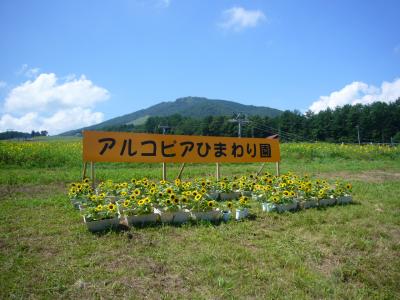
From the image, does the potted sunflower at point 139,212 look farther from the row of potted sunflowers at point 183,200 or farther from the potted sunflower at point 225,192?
the potted sunflower at point 225,192

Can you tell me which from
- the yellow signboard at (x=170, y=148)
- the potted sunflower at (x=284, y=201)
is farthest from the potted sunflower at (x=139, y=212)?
the potted sunflower at (x=284, y=201)

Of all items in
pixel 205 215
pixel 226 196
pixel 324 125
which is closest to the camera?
pixel 205 215

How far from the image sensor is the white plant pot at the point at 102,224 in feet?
15.3

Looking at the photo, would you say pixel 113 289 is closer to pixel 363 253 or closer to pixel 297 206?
pixel 363 253

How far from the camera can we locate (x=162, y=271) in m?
3.41

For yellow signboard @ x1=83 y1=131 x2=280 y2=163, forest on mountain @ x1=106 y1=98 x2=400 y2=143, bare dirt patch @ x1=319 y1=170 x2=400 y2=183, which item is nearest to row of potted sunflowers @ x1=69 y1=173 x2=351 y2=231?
Result: yellow signboard @ x1=83 y1=131 x2=280 y2=163

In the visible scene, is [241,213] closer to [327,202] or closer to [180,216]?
[180,216]

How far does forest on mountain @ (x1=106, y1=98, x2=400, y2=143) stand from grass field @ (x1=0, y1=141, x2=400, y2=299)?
→ 59.7 metres

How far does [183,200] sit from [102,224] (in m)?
1.44

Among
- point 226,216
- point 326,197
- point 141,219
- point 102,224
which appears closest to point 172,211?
point 141,219

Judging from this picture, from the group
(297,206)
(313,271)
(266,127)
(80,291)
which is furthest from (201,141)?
(266,127)

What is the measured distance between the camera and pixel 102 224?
474cm

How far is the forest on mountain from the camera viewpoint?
238 feet

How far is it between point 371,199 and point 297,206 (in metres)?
2.40
